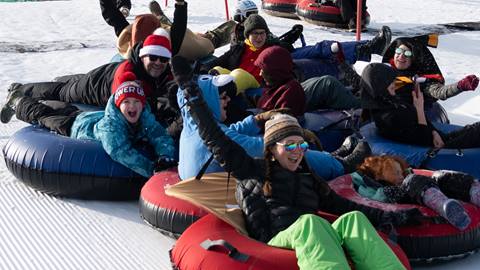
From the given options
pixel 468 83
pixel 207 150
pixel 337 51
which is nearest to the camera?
pixel 207 150

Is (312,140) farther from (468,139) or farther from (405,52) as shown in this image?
(405,52)

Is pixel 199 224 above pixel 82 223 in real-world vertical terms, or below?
above

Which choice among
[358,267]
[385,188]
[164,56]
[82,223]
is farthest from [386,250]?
[164,56]

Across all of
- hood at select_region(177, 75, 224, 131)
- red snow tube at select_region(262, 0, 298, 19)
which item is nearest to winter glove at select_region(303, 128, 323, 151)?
hood at select_region(177, 75, 224, 131)

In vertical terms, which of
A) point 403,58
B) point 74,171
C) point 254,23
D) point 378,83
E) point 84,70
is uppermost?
point 254,23

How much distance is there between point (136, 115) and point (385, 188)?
5.72 ft

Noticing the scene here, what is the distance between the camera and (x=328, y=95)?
5.89 metres

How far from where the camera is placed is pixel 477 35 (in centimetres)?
1202

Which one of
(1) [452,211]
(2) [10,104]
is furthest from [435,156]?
(2) [10,104]

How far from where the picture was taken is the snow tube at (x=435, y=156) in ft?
15.8

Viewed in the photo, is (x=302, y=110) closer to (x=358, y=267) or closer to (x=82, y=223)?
(x=82, y=223)

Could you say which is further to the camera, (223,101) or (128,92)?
(128,92)

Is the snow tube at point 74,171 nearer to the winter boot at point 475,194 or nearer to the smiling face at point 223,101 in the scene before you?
the smiling face at point 223,101

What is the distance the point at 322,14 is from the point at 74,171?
8369mm
